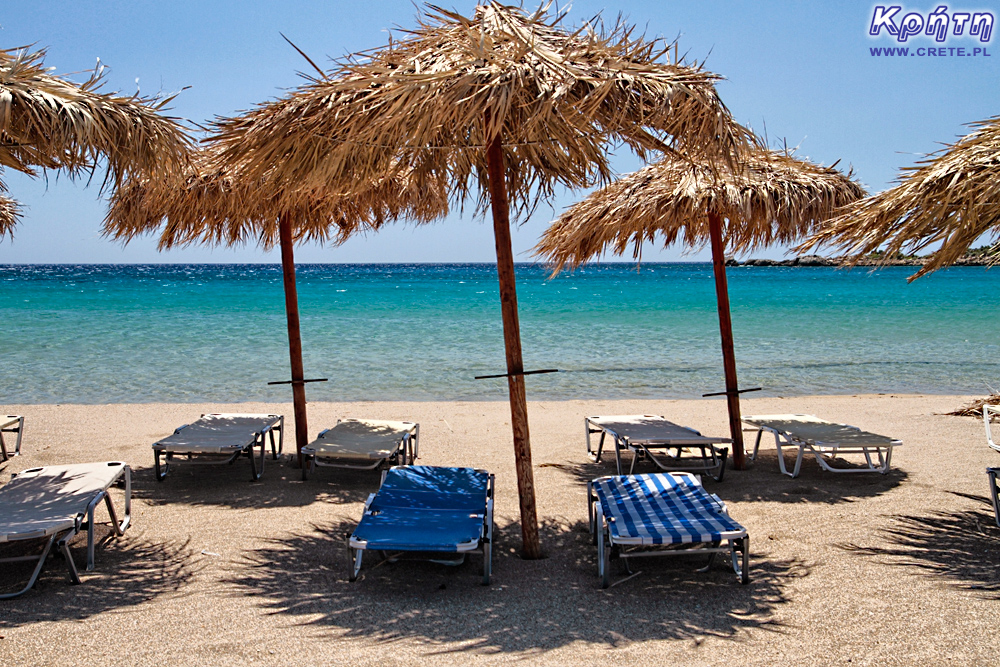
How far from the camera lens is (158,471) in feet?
17.5

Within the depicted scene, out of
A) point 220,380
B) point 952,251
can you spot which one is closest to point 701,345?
point 220,380

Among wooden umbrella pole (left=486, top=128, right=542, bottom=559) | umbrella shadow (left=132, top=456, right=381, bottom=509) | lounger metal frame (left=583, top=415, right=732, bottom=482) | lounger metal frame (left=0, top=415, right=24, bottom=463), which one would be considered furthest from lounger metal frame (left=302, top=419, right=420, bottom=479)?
lounger metal frame (left=0, top=415, right=24, bottom=463)

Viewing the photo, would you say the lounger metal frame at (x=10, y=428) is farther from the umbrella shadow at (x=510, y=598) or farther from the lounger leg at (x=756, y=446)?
the lounger leg at (x=756, y=446)

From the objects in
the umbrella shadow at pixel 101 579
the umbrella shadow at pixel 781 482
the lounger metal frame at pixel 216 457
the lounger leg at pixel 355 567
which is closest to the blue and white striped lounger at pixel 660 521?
the umbrella shadow at pixel 781 482

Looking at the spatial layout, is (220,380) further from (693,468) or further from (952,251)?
(952,251)

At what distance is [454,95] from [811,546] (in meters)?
3.13

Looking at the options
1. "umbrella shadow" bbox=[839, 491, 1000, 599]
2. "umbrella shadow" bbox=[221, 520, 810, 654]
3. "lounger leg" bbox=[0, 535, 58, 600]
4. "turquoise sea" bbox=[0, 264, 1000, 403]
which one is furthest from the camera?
"turquoise sea" bbox=[0, 264, 1000, 403]

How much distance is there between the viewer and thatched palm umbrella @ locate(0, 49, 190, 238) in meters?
3.38

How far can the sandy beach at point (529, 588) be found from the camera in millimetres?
2738

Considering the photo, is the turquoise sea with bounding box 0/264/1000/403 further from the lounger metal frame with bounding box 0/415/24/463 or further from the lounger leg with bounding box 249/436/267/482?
the lounger metal frame with bounding box 0/415/24/463

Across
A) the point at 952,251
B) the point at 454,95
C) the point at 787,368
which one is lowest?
the point at 787,368

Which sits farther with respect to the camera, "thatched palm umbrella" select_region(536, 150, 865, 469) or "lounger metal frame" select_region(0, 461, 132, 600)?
"thatched palm umbrella" select_region(536, 150, 865, 469)

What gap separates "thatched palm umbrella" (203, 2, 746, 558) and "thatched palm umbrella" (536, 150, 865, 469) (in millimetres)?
1462

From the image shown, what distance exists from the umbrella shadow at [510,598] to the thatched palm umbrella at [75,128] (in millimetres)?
2298
